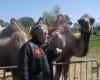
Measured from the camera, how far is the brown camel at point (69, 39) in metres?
8.84

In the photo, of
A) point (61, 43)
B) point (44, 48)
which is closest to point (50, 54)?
point (44, 48)

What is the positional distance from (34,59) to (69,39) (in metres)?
4.53

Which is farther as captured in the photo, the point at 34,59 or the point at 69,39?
the point at 69,39

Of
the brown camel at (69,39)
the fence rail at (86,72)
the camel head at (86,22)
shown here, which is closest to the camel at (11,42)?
the brown camel at (69,39)

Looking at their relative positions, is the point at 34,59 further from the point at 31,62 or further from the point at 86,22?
the point at 86,22

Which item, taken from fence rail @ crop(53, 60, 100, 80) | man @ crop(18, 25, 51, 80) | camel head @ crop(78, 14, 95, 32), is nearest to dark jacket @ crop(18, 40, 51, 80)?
man @ crop(18, 25, 51, 80)

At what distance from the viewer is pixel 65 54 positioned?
31.9 feet

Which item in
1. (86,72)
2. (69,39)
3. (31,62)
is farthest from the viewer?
(69,39)

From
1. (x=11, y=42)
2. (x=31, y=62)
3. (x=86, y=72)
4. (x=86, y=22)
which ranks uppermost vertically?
(x=86, y=22)

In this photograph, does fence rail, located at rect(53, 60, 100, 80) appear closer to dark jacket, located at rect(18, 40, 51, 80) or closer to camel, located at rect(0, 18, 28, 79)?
camel, located at rect(0, 18, 28, 79)

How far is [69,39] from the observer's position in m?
9.90

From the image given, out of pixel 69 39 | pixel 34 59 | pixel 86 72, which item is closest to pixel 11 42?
pixel 69 39

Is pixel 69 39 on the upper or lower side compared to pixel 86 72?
upper

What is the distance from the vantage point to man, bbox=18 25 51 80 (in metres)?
5.37
